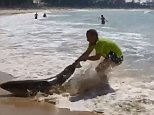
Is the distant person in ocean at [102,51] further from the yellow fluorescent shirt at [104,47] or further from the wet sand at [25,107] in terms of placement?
the wet sand at [25,107]

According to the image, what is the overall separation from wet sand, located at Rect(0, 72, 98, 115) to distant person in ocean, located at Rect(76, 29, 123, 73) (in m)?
1.52

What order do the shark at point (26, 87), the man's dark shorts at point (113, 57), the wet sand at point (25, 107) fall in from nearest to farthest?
the wet sand at point (25, 107)
the shark at point (26, 87)
the man's dark shorts at point (113, 57)

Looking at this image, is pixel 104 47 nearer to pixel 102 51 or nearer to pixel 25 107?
pixel 102 51

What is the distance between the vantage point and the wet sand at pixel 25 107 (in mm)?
7105

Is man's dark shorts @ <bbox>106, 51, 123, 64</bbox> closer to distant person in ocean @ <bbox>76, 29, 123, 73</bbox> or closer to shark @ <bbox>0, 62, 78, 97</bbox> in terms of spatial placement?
distant person in ocean @ <bbox>76, 29, 123, 73</bbox>

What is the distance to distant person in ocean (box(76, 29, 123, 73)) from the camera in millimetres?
8416

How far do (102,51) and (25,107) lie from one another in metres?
2.17

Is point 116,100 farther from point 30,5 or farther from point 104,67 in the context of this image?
point 30,5

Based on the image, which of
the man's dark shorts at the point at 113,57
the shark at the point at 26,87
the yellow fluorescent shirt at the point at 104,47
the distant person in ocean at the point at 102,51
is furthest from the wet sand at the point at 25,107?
the man's dark shorts at the point at 113,57

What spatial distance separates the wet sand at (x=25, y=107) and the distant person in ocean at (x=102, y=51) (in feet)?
4.98

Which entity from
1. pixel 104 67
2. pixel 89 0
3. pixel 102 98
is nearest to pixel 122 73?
pixel 104 67

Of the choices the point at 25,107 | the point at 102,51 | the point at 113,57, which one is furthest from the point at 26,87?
the point at 113,57

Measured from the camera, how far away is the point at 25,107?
7500 millimetres

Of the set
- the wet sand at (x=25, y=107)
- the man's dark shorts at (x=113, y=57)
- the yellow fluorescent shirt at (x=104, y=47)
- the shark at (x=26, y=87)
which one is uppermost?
the yellow fluorescent shirt at (x=104, y=47)
